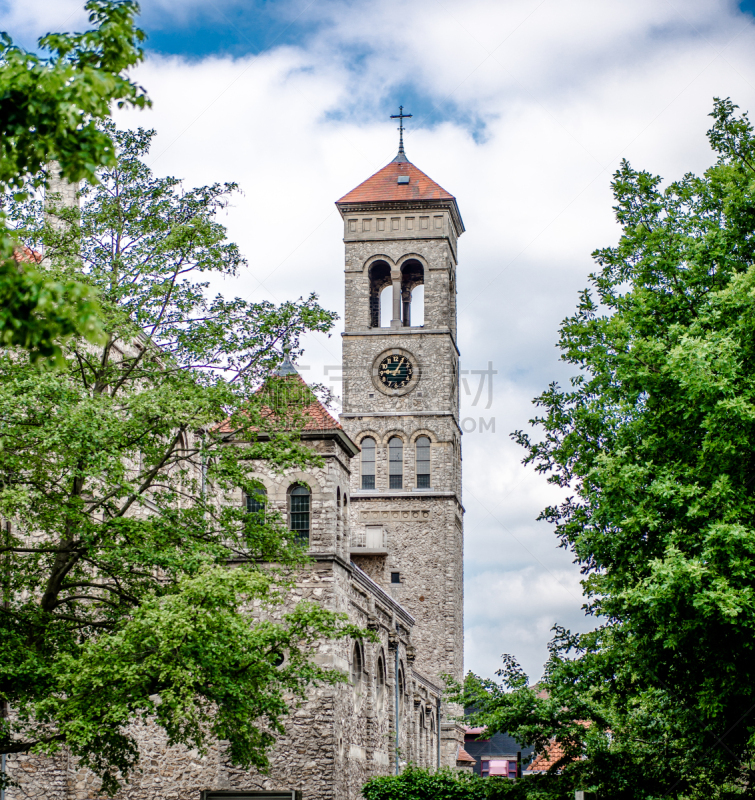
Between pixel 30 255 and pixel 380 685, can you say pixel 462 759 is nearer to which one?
pixel 380 685

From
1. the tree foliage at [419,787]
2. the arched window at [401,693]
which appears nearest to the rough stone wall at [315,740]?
the tree foliage at [419,787]

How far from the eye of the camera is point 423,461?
45062mm

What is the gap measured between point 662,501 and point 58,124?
9.75 metres

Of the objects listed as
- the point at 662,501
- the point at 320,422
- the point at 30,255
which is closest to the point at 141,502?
the point at 30,255

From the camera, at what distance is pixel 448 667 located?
41.7 m

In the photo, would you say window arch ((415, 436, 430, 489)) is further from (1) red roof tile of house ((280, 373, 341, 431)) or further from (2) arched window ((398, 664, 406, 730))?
(1) red roof tile of house ((280, 373, 341, 431))

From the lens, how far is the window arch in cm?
4484

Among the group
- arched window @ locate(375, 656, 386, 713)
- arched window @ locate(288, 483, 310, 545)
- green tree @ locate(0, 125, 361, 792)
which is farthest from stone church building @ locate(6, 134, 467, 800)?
green tree @ locate(0, 125, 361, 792)

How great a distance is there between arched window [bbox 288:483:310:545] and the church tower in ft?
65.3

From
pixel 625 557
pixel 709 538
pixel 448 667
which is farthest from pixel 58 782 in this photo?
pixel 448 667

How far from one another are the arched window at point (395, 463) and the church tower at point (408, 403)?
0.05m

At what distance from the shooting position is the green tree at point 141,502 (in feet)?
43.1

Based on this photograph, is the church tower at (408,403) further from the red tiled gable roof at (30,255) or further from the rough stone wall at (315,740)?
the red tiled gable roof at (30,255)

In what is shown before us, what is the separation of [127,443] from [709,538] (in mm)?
8018
